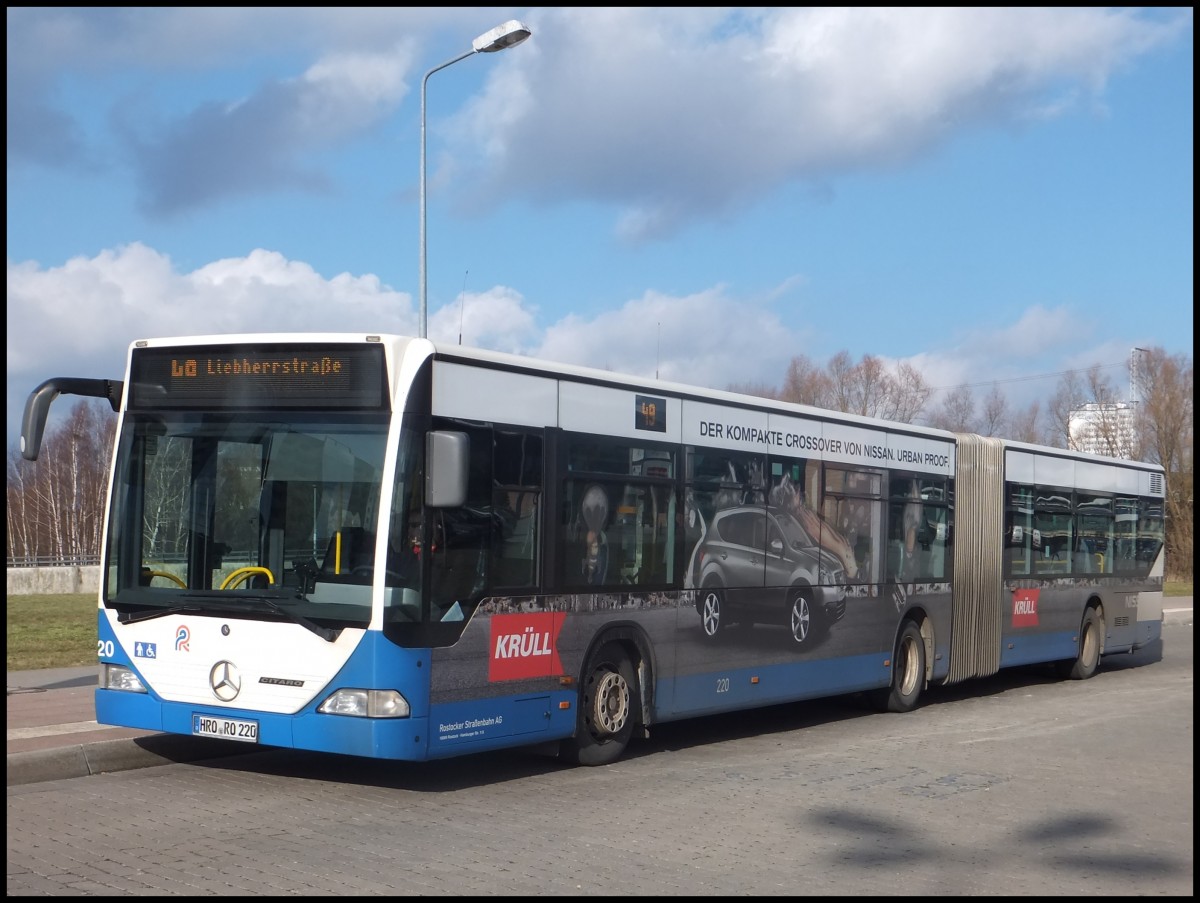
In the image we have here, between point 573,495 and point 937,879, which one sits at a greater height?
point 573,495

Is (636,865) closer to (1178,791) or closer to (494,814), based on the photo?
(494,814)

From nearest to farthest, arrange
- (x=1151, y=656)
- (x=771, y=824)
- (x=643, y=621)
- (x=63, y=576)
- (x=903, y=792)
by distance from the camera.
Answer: (x=771, y=824) < (x=903, y=792) < (x=643, y=621) < (x=1151, y=656) < (x=63, y=576)

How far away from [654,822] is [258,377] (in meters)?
3.90

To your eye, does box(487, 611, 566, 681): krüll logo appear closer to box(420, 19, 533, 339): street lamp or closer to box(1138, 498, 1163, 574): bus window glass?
box(420, 19, 533, 339): street lamp

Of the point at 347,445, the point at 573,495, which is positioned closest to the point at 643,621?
the point at 573,495

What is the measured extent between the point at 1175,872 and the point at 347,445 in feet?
17.9

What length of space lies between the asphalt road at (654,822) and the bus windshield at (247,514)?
1.29 meters

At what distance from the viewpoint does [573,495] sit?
10680 millimetres

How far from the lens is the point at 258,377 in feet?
31.7

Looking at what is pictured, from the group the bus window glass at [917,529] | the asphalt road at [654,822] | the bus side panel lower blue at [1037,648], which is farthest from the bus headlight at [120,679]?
the bus side panel lower blue at [1037,648]

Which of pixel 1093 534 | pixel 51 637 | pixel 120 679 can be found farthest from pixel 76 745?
pixel 1093 534

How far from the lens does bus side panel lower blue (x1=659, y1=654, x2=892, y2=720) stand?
11.9 metres

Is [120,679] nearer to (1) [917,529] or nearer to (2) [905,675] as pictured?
(2) [905,675]

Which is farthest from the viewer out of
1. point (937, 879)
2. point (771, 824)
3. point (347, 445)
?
point (347, 445)
